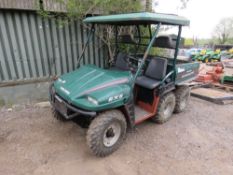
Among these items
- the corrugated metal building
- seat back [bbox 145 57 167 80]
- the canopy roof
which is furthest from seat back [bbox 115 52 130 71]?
the corrugated metal building

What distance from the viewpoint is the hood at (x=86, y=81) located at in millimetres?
2221

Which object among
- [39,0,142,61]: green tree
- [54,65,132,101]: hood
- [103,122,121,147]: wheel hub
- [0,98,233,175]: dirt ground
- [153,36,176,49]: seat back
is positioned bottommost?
[0,98,233,175]: dirt ground

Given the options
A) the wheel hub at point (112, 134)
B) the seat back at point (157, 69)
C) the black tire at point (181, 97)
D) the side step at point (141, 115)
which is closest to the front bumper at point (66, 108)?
the wheel hub at point (112, 134)

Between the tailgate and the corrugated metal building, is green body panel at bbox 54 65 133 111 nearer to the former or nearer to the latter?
the tailgate

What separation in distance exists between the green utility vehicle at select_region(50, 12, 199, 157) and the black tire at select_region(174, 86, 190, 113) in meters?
0.06

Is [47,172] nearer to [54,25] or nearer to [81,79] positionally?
[81,79]

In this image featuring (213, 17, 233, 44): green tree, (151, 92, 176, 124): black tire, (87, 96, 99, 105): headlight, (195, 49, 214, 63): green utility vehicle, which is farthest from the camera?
(213, 17, 233, 44): green tree

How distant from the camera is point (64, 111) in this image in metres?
2.30

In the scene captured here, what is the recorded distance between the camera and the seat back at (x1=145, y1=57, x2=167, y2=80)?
2.90 metres

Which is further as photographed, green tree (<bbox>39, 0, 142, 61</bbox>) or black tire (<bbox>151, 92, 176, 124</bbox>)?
green tree (<bbox>39, 0, 142, 61</bbox>)

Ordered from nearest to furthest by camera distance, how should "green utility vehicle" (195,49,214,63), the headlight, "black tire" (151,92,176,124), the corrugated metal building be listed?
the headlight
"black tire" (151,92,176,124)
the corrugated metal building
"green utility vehicle" (195,49,214,63)

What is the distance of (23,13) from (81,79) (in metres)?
2.43

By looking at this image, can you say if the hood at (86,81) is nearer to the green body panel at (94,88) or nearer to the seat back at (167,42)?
the green body panel at (94,88)

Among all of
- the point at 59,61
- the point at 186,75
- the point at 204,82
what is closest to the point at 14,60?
the point at 59,61
